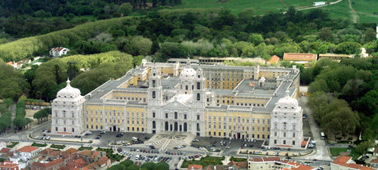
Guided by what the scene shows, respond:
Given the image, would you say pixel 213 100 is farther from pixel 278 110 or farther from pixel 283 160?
pixel 283 160

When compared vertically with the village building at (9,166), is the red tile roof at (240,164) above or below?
below

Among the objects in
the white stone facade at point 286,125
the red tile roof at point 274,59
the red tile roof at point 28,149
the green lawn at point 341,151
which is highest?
the red tile roof at point 274,59

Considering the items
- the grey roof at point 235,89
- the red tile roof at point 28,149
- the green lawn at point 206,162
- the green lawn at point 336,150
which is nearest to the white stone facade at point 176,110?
the grey roof at point 235,89

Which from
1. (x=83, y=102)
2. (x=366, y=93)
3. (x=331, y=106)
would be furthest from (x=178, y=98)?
(x=366, y=93)

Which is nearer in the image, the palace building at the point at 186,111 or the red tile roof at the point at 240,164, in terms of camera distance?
the red tile roof at the point at 240,164

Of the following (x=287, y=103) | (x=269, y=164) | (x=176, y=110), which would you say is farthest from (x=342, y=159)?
(x=176, y=110)

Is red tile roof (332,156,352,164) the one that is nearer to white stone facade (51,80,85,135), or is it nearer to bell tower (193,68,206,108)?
bell tower (193,68,206,108)

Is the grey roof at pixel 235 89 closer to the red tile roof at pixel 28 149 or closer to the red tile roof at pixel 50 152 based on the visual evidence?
the red tile roof at pixel 28 149

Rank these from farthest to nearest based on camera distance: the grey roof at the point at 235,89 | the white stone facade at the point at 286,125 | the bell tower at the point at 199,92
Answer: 1. the grey roof at the point at 235,89
2. the bell tower at the point at 199,92
3. the white stone facade at the point at 286,125
